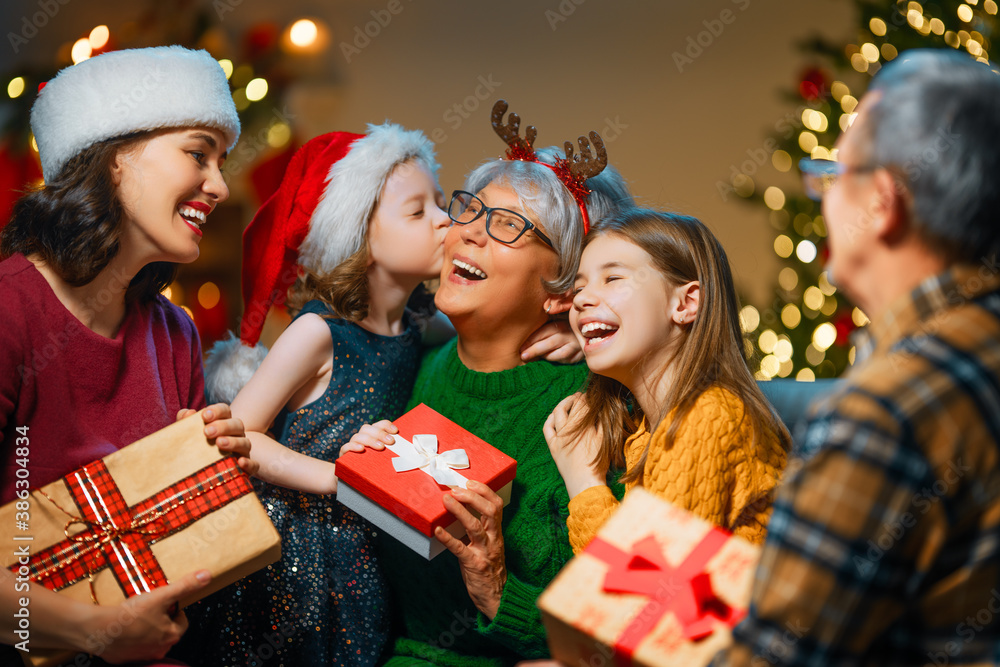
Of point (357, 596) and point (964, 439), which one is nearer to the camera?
point (964, 439)

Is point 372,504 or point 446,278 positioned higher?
point 446,278

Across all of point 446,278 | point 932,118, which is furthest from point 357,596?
point 932,118

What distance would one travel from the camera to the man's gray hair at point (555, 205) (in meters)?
2.04

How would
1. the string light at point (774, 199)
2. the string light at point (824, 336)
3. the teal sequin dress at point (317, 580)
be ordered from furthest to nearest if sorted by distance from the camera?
the string light at point (774, 199) < the string light at point (824, 336) < the teal sequin dress at point (317, 580)

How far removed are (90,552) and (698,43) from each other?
13.2ft

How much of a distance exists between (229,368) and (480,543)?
3.03ft

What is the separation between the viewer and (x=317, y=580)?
1.98m

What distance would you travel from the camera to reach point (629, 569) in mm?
1266

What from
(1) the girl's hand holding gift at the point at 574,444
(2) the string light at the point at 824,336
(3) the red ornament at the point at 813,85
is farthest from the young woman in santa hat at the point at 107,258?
(2) the string light at the point at 824,336

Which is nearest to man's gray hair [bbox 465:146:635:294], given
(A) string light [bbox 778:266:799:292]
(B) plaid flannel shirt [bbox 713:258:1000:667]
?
(B) plaid flannel shirt [bbox 713:258:1000:667]

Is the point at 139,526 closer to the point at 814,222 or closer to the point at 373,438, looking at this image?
the point at 373,438

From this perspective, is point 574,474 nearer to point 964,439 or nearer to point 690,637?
point 690,637

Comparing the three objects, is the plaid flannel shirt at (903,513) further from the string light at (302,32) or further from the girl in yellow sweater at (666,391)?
the string light at (302,32)

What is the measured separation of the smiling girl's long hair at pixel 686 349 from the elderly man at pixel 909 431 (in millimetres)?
685
